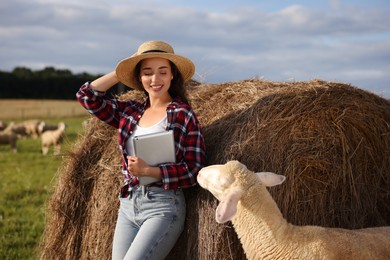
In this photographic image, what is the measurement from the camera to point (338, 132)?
4.34m

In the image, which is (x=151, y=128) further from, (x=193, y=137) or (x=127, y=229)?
(x=127, y=229)

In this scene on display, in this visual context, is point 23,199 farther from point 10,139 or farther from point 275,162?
point 10,139

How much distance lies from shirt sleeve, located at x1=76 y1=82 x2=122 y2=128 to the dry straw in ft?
1.98

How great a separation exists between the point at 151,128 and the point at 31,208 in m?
5.61

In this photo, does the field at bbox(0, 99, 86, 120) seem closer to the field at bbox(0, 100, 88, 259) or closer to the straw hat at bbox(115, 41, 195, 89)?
the field at bbox(0, 100, 88, 259)

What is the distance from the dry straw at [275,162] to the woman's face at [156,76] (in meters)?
0.57

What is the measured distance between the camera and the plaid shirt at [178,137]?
3785 mm

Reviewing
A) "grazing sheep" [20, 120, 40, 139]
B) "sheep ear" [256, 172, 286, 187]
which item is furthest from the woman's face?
"grazing sheep" [20, 120, 40, 139]

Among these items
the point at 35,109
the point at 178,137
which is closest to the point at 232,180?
the point at 178,137

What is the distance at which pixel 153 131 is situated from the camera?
13.2ft

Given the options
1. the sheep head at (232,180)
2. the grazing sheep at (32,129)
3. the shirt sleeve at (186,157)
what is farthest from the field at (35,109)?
the sheep head at (232,180)

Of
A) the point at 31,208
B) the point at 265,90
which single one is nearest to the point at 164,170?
the point at 265,90

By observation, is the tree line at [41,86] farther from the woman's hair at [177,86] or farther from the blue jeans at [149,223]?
the blue jeans at [149,223]

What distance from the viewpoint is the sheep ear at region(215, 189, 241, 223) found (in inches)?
126
